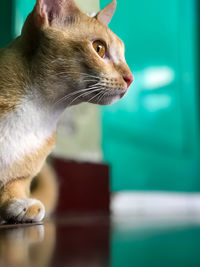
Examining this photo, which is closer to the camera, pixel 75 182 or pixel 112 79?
pixel 112 79

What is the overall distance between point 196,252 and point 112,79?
0.49 m

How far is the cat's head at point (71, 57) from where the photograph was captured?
76 centimetres

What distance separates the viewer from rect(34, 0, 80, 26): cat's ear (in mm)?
760

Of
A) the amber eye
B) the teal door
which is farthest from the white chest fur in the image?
the teal door

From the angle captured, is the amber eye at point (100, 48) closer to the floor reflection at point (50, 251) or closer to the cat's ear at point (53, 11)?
the cat's ear at point (53, 11)

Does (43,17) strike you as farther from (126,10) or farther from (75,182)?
(126,10)

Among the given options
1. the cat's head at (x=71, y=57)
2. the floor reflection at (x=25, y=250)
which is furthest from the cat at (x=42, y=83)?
the floor reflection at (x=25, y=250)

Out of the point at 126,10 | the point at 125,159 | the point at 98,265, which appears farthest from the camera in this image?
the point at 125,159

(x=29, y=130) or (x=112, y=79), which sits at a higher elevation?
(x=112, y=79)

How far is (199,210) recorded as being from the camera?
1923 millimetres

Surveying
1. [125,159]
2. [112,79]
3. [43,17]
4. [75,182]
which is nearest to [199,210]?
[125,159]

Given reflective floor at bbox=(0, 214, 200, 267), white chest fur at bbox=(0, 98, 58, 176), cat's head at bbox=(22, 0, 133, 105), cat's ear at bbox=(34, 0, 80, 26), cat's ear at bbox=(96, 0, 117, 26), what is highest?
cat's ear at bbox=(96, 0, 117, 26)

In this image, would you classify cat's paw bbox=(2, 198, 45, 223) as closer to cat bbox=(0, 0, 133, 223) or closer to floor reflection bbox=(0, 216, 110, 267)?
cat bbox=(0, 0, 133, 223)

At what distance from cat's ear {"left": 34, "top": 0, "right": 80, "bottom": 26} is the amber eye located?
91mm
